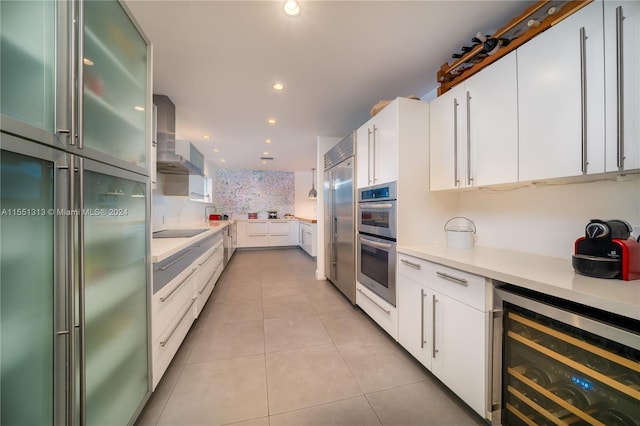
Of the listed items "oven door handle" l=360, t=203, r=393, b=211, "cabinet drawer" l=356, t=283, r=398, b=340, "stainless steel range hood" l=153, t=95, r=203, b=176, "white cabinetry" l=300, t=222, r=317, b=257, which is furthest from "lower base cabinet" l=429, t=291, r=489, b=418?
"white cabinetry" l=300, t=222, r=317, b=257

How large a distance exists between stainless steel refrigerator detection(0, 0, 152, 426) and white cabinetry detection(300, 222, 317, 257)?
13.9 feet

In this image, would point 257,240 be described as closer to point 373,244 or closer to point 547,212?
point 373,244

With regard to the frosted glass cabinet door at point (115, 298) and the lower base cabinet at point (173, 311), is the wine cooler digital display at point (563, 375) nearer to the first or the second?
the frosted glass cabinet door at point (115, 298)

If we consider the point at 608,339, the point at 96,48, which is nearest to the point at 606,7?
the point at 608,339

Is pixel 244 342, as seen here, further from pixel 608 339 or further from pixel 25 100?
pixel 608 339

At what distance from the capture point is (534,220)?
1555mm

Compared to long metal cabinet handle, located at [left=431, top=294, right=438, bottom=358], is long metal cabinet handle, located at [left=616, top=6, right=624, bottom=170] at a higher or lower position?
higher

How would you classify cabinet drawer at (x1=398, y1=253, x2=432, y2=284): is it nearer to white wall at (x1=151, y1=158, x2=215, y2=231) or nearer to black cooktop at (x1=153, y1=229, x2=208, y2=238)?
black cooktop at (x1=153, y1=229, x2=208, y2=238)

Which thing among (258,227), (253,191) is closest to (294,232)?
(258,227)

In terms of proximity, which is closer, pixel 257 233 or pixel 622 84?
pixel 622 84

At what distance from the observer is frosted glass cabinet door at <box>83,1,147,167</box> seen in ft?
3.05

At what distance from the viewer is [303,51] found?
1.77m

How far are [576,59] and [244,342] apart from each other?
2809mm

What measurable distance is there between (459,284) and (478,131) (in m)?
1.02
